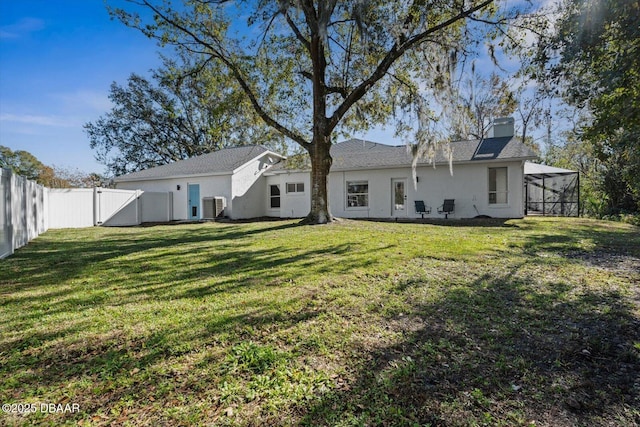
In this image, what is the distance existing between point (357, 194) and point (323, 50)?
711 centimetres

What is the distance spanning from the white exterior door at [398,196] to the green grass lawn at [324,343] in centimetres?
1011

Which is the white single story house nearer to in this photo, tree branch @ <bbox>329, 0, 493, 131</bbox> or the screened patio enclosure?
the screened patio enclosure

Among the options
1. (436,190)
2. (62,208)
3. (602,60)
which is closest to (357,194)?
(436,190)

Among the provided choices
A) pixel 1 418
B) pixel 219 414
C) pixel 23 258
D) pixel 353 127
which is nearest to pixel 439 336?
pixel 219 414

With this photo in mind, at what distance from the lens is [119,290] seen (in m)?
3.96

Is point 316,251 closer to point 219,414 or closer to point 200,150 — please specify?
point 219,414

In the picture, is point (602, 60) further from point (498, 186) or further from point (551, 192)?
point (551, 192)

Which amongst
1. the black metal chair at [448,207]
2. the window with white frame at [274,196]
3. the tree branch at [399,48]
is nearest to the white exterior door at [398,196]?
the black metal chair at [448,207]

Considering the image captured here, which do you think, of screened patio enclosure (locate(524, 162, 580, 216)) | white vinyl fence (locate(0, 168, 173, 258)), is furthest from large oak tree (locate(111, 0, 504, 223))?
screened patio enclosure (locate(524, 162, 580, 216))

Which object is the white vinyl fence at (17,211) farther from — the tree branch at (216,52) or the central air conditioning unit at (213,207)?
the central air conditioning unit at (213,207)

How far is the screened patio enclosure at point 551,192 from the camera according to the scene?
16.7 m

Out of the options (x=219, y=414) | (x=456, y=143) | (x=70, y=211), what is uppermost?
(x=456, y=143)

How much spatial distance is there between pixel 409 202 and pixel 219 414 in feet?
46.7

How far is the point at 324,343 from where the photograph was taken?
8.58 feet
